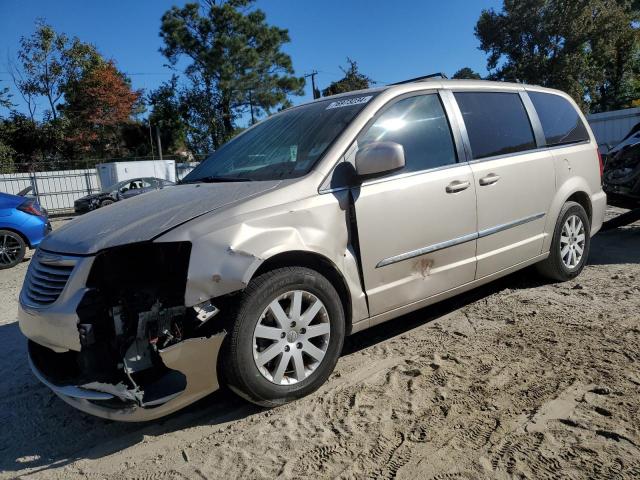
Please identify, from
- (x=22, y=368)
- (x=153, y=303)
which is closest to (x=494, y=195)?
(x=153, y=303)

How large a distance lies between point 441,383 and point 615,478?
3.39ft

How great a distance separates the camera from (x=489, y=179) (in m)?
3.70

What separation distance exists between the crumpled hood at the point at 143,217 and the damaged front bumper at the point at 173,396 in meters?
0.60

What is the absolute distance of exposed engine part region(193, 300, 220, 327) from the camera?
7.90 ft

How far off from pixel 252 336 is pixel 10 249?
24.0 feet

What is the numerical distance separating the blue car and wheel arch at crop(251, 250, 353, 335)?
22.9 feet

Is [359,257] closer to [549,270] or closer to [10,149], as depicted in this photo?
[549,270]

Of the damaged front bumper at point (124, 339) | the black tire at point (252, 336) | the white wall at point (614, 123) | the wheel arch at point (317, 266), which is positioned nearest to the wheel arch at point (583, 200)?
the wheel arch at point (317, 266)

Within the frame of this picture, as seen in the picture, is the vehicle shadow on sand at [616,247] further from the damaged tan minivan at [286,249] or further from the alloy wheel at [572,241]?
the damaged tan minivan at [286,249]

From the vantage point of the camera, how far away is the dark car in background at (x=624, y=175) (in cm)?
651

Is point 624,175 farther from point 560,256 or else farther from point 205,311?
point 205,311

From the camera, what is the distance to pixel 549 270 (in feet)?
15.0

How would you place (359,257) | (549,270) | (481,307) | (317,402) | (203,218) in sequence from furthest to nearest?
(549,270), (481,307), (359,257), (317,402), (203,218)

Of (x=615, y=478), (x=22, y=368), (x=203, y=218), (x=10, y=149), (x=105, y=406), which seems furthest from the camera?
(x=10, y=149)
